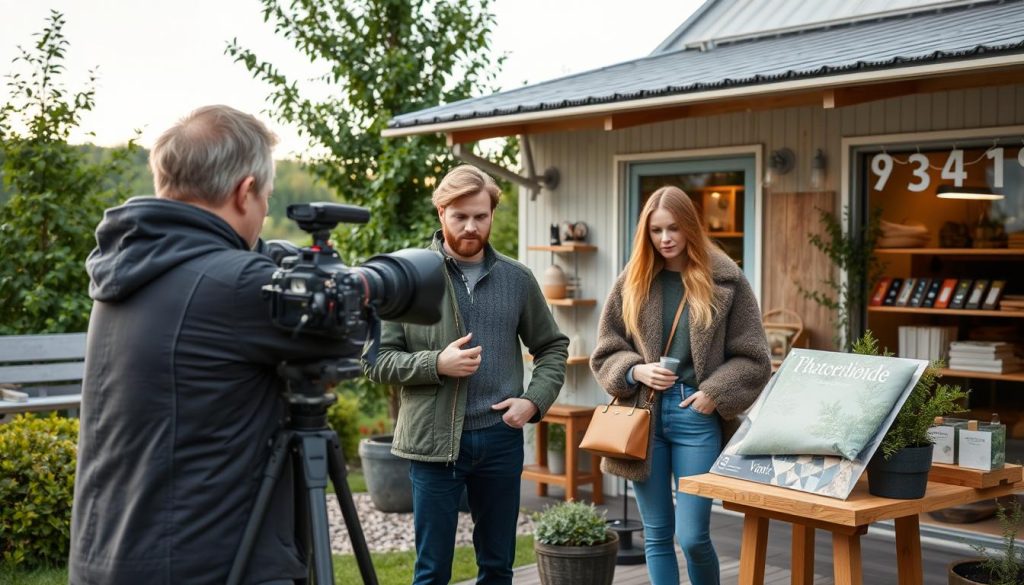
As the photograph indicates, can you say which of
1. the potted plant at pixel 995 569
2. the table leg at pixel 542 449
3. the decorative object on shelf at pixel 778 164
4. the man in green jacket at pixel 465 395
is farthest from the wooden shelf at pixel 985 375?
the man in green jacket at pixel 465 395

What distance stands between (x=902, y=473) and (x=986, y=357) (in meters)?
3.06

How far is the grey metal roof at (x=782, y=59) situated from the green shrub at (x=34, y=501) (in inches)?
119

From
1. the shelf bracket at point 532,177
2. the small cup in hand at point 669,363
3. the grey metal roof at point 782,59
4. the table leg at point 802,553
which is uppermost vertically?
the grey metal roof at point 782,59

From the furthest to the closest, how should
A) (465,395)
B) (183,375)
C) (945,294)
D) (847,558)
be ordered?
(945,294)
(465,395)
(847,558)
(183,375)

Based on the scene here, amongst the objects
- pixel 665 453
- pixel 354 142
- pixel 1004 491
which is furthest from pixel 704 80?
pixel 354 142

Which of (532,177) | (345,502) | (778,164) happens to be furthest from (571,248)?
A: (345,502)

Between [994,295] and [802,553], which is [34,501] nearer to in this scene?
[802,553]

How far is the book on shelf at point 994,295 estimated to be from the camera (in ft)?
18.8

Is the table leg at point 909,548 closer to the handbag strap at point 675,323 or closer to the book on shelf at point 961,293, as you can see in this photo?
the handbag strap at point 675,323

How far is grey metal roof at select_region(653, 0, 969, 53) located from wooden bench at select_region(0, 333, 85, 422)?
4.49 m

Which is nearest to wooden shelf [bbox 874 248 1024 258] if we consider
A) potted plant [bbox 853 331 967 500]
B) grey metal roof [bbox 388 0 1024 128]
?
grey metal roof [bbox 388 0 1024 128]

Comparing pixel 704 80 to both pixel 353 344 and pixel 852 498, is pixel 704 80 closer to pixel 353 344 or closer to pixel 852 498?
pixel 852 498

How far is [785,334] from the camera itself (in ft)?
20.3

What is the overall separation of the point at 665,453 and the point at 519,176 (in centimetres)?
379
